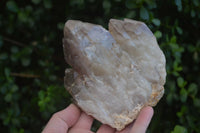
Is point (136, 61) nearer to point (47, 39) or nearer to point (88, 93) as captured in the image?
point (88, 93)

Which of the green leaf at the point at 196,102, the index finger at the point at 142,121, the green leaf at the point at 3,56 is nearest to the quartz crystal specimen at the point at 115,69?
the index finger at the point at 142,121

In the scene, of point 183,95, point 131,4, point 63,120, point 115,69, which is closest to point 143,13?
point 131,4

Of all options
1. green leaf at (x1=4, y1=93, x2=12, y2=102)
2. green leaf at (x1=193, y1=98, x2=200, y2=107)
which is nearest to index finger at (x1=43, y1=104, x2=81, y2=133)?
green leaf at (x1=4, y1=93, x2=12, y2=102)

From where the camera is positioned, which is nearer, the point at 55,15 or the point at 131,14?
the point at 131,14

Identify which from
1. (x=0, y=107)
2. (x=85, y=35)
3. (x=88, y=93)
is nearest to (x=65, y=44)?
(x=85, y=35)

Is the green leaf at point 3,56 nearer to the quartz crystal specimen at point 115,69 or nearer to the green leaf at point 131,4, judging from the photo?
the quartz crystal specimen at point 115,69
